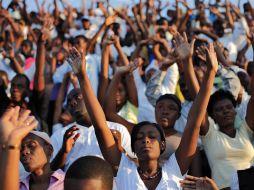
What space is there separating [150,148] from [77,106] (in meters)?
1.34

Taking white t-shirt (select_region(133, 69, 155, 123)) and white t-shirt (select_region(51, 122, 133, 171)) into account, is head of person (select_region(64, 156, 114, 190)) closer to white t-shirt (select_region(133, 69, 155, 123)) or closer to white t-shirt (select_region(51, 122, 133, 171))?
white t-shirt (select_region(51, 122, 133, 171))

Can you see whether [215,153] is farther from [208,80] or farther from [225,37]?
[225,37]

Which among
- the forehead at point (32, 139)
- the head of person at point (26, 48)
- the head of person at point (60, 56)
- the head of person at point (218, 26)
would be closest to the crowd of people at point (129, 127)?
the forehead at point (32, 139)

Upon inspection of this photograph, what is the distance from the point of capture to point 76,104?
4926 mm

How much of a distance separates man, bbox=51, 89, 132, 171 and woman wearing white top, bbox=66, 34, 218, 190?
312 mm

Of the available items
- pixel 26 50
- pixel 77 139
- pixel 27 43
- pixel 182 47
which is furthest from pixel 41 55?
pixel 27 43

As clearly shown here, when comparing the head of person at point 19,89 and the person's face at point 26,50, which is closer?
the head of person at point 19,89

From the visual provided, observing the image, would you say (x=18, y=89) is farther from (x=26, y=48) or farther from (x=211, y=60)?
(x=26, y=48)

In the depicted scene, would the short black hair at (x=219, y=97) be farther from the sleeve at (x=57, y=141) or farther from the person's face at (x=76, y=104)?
the sleeve at (x=57, y=141)

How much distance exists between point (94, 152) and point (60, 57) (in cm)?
409

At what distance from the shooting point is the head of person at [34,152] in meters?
3.66

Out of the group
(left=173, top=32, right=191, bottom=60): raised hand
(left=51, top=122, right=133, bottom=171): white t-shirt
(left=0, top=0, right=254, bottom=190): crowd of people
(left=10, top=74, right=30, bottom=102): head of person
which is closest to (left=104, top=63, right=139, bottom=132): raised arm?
(left=0, top=0, right=254, bottom=190): crowd of people

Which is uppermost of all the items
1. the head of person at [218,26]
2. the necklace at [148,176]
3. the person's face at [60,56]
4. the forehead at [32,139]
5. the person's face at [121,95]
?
the head of person at [218,26]

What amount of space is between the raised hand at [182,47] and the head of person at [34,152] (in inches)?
58.2
